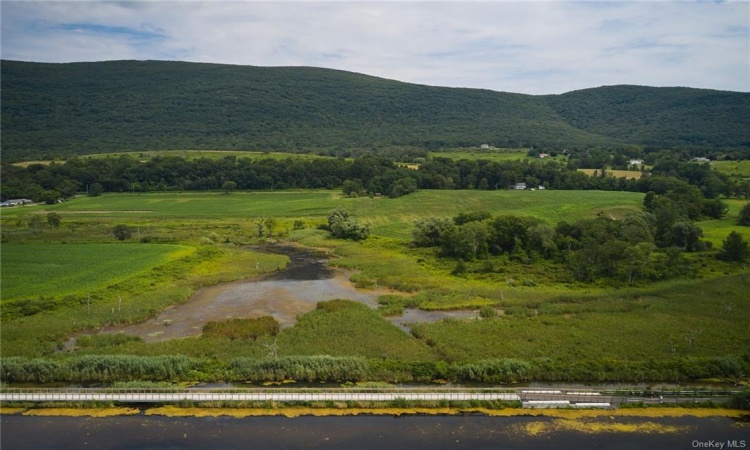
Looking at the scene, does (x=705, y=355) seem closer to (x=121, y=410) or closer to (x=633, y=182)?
(x=121, y=410)

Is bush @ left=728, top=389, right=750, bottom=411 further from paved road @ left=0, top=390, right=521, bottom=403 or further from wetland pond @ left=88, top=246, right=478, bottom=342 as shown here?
wetland pond @ left=88, top=246, right=478, bottom=342

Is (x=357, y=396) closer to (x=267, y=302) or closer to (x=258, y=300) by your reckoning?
(x=267, y=302)

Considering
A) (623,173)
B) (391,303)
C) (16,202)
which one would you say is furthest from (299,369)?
(623,173)

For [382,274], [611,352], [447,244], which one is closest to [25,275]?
[382,274]

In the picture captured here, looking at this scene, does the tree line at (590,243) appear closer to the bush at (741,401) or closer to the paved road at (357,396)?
the bush at (741,401)

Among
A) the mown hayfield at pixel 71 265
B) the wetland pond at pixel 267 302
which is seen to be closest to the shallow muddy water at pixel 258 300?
the wetland pond at pixel 267 302

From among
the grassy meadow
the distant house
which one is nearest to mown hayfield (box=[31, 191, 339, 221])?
the distant house
